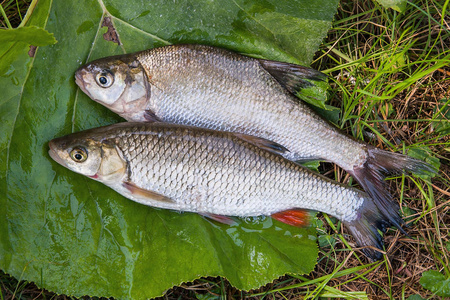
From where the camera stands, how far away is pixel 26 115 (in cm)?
291

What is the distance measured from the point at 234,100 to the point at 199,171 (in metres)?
0.60

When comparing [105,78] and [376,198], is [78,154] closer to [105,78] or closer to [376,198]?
[105,78]

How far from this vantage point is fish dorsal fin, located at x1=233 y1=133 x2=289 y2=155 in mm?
2947

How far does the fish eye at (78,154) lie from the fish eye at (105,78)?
0.48 m

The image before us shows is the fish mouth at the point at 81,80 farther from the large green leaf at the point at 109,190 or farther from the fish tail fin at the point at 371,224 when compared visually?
the fish tail fin at the point at 371,224

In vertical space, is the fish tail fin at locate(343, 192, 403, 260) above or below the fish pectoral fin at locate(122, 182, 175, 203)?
below

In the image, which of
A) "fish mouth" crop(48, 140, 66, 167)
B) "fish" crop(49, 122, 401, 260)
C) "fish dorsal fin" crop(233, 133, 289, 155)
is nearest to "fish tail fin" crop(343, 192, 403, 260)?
"fish" crop(49, 122, 401, 260)

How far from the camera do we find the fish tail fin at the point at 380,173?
3.12 metres

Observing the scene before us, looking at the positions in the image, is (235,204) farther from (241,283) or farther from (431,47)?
(431,47)

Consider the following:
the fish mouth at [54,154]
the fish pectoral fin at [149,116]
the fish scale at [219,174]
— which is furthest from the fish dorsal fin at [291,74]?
the fish mouth at [54,154]

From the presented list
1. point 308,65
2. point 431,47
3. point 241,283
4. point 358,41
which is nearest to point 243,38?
point 308,65

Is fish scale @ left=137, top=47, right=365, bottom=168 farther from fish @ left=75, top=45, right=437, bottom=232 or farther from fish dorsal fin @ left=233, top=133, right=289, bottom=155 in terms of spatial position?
fish dorsal fin @ left=233, top=133, right=289, bottom=155

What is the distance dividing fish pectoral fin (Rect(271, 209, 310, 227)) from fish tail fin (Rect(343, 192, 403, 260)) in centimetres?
32

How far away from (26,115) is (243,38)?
1.68m
